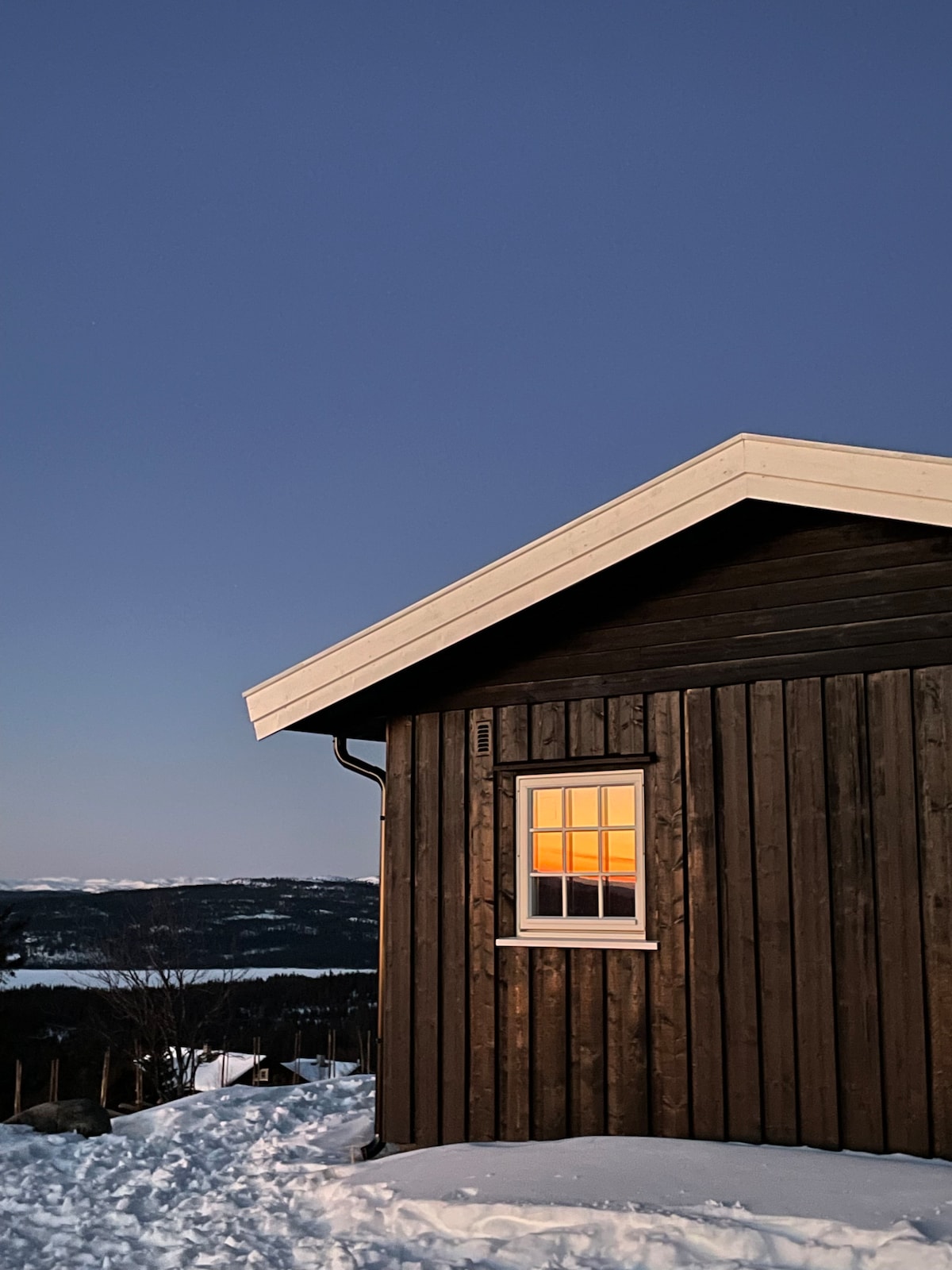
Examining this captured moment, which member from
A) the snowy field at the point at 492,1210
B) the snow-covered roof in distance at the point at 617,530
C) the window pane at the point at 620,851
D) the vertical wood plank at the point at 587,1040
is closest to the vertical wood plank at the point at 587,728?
the vertical wood plank at the point at 587,1040

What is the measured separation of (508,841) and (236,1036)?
1904 centimetres

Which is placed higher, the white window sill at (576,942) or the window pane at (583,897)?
the window pane at (583,897)

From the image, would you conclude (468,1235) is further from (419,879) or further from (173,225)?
(173,225)

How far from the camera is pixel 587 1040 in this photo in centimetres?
678

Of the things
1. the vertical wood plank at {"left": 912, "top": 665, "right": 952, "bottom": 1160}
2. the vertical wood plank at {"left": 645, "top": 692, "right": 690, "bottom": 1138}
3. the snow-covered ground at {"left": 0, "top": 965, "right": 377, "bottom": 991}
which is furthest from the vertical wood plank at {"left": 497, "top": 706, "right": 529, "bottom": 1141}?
the snow-covered ground at {"left": 0, "top": 965, "right": 377, "bottom": 991}

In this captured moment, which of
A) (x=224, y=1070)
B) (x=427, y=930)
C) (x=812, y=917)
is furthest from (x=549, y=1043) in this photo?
(x=224, y=1070)

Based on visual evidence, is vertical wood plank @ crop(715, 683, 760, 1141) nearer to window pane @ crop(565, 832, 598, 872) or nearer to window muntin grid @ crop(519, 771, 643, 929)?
window muntin grid @ crop(519, 771, 643, 929)

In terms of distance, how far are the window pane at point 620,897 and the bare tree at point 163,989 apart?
14.8 metres

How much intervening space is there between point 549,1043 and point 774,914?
5.25 ft

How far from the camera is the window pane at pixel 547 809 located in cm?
715

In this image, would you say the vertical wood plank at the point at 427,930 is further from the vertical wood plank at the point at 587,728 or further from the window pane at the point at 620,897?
the window pane at the point at 620,897

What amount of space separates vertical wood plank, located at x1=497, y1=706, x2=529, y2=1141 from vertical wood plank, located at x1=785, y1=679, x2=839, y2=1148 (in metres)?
1.65

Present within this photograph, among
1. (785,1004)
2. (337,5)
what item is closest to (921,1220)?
(785,1004)

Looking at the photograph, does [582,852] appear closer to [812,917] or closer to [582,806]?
[582,806]
